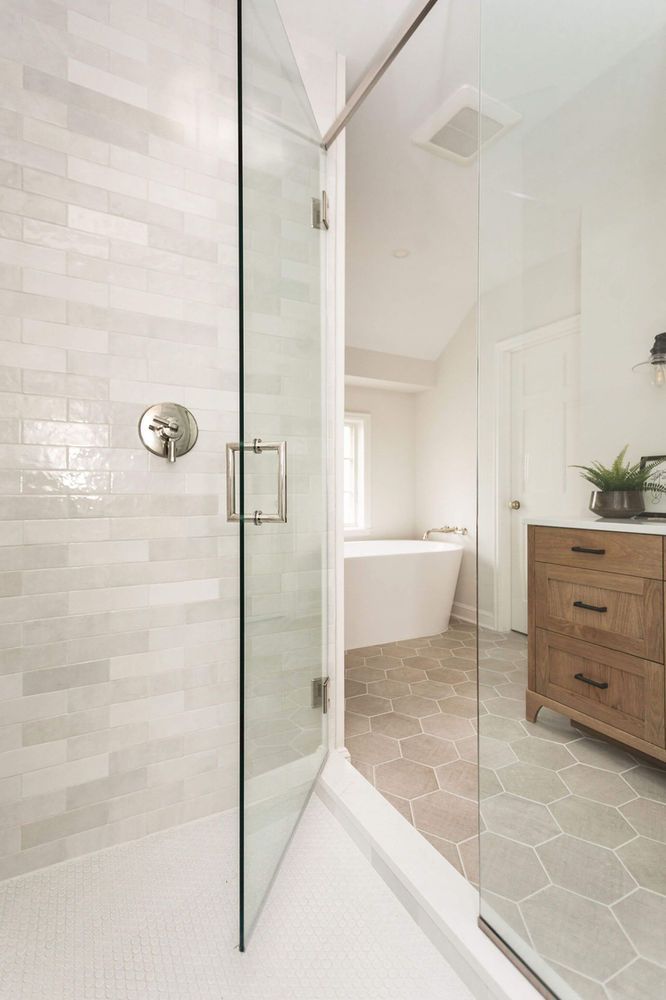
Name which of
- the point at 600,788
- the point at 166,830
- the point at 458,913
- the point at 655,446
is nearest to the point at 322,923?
the point at 458,913

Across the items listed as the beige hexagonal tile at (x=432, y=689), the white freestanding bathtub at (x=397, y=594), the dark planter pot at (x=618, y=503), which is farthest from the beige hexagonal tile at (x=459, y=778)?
the white freestanding bathtub at (x=397, y=594)

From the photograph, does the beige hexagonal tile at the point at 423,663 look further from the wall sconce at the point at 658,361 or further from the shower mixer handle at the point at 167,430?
the wall sconce at the point at 658,361

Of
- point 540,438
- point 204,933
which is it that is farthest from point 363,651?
point 540,438

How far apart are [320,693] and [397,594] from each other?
1624 millimetres

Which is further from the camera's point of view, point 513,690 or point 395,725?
point 395,725

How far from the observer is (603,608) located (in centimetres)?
83

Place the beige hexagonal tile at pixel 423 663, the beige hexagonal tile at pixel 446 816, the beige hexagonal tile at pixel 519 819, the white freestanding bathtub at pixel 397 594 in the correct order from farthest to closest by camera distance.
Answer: the white freestanding bathtub at pixel 397 594
the beige hexagonal tile at pixel 423 663
the beige hexagonal tile at pixel 446 816
the beige hexagonal tile at pixel 519 819

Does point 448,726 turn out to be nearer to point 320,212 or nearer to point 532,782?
point 532,782

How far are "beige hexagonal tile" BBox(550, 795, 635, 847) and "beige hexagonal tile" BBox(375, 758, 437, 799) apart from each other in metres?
0.86

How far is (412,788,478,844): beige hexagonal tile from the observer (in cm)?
146

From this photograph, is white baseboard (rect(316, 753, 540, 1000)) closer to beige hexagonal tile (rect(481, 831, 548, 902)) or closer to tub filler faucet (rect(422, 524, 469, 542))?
beige hexagonal tile (rect(481, 831, 548, 902))

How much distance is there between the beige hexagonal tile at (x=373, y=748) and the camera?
6.11ft

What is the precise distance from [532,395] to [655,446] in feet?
0.83

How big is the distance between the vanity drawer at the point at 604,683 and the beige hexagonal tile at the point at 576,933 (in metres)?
0.34
